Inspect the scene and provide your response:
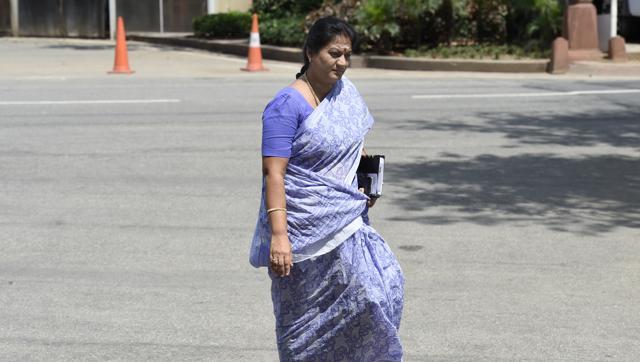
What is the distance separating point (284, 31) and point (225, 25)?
13.0 feet

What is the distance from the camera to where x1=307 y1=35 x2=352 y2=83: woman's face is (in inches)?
180

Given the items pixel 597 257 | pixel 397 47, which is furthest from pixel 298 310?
pixel 397 47

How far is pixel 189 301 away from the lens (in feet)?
22.3

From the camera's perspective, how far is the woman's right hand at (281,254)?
177 inches

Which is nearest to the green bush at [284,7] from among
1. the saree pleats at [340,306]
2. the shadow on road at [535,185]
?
the shadow on road at [535,185]

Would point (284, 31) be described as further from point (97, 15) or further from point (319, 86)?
point (319, 86)

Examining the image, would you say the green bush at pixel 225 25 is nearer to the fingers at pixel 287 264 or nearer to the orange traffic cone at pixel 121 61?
the orange traffic cone at pixel 121 61

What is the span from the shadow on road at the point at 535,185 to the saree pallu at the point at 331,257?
4.15 meters

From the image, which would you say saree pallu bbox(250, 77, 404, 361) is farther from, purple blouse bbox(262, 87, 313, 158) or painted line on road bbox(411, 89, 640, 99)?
painted line on road bbox(411, 89, 640, 99)

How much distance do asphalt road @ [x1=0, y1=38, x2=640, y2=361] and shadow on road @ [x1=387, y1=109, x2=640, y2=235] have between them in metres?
0.03

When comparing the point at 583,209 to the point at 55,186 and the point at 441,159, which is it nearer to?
the point at 441,159

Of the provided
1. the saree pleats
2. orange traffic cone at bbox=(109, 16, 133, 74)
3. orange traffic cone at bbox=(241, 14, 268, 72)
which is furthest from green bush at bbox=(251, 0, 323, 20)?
the saree pleats

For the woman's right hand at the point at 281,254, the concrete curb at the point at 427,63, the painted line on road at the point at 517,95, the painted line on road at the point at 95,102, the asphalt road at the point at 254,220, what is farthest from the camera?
the concrete curb at the point at 427,63

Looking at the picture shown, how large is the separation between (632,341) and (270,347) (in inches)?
71.2
